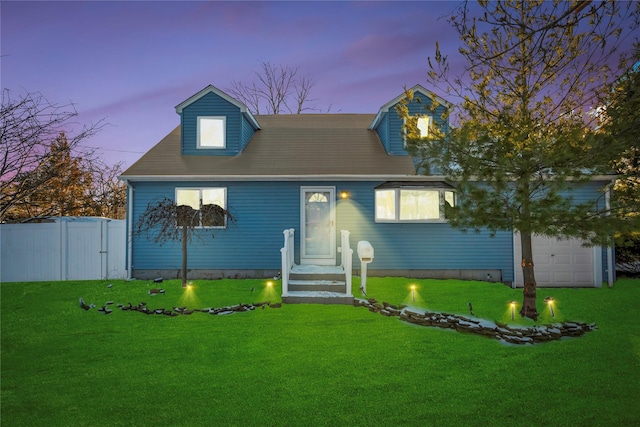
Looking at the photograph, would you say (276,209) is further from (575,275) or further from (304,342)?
(575,275)

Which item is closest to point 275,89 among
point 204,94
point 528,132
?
point 204,94

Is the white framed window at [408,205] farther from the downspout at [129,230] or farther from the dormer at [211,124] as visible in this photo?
the downspout at [129,230]

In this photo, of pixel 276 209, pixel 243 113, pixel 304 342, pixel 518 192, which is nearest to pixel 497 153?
pixel 518 192

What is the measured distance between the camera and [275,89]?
2658 cm

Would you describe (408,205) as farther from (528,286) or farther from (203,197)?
(203,197)

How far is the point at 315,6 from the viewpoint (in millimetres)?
7141

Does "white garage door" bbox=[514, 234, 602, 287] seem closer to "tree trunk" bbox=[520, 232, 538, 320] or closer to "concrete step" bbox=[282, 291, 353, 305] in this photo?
"tree trunk" bbox=[520, 232, 538, 320]

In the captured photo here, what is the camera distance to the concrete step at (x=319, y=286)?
9.70 metres

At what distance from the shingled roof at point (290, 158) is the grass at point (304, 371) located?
5122mm

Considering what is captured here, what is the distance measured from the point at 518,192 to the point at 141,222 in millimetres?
10380

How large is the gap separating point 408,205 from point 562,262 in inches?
197

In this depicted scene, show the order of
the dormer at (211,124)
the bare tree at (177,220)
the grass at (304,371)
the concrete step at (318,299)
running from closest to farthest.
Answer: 1. the grass at (304,371)
2. the concrete step at (318,299)
3. the bare tree at (177,220)
4. the dormer at (211,124)

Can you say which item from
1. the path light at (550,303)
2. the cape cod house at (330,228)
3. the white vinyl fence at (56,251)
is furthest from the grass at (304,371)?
the white vinyl fence at (56,251)

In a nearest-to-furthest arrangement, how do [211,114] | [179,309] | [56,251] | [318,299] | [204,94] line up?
[179,309]
[318,299]
[56,251]
[204,94]
[211,114]
